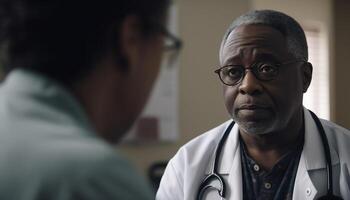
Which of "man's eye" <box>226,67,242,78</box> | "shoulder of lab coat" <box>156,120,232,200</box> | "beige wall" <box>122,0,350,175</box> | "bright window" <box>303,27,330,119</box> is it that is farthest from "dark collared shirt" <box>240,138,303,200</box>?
"bright window" <box>303,27,330,119</box>

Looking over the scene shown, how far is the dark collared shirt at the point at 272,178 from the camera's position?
3.98 feet

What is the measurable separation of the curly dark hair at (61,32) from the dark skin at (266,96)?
0.74 m

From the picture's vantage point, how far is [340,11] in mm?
4098

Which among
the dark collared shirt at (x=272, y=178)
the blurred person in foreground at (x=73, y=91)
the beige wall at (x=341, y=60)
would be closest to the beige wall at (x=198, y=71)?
Result: the dark collared shirt at (x=272, y=178)

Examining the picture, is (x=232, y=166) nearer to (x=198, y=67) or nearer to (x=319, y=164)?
(x=319, y=164)

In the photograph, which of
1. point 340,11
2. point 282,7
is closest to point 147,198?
point 282,7

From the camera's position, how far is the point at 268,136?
4.16 ft

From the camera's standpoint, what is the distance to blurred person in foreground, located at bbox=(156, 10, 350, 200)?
1213 mm

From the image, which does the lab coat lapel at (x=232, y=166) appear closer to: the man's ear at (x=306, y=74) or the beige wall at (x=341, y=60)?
the man's ear at (x=306, y=74)

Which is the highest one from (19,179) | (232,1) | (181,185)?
(232,1)

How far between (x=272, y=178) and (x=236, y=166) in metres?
0.10

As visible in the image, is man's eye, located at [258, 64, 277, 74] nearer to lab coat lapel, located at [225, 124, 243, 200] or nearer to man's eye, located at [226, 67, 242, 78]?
man's eye, located at [226, 67, 242, 78]

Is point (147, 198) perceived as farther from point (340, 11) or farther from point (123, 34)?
point (340, 11)

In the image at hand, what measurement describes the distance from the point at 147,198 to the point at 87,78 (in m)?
0.14
